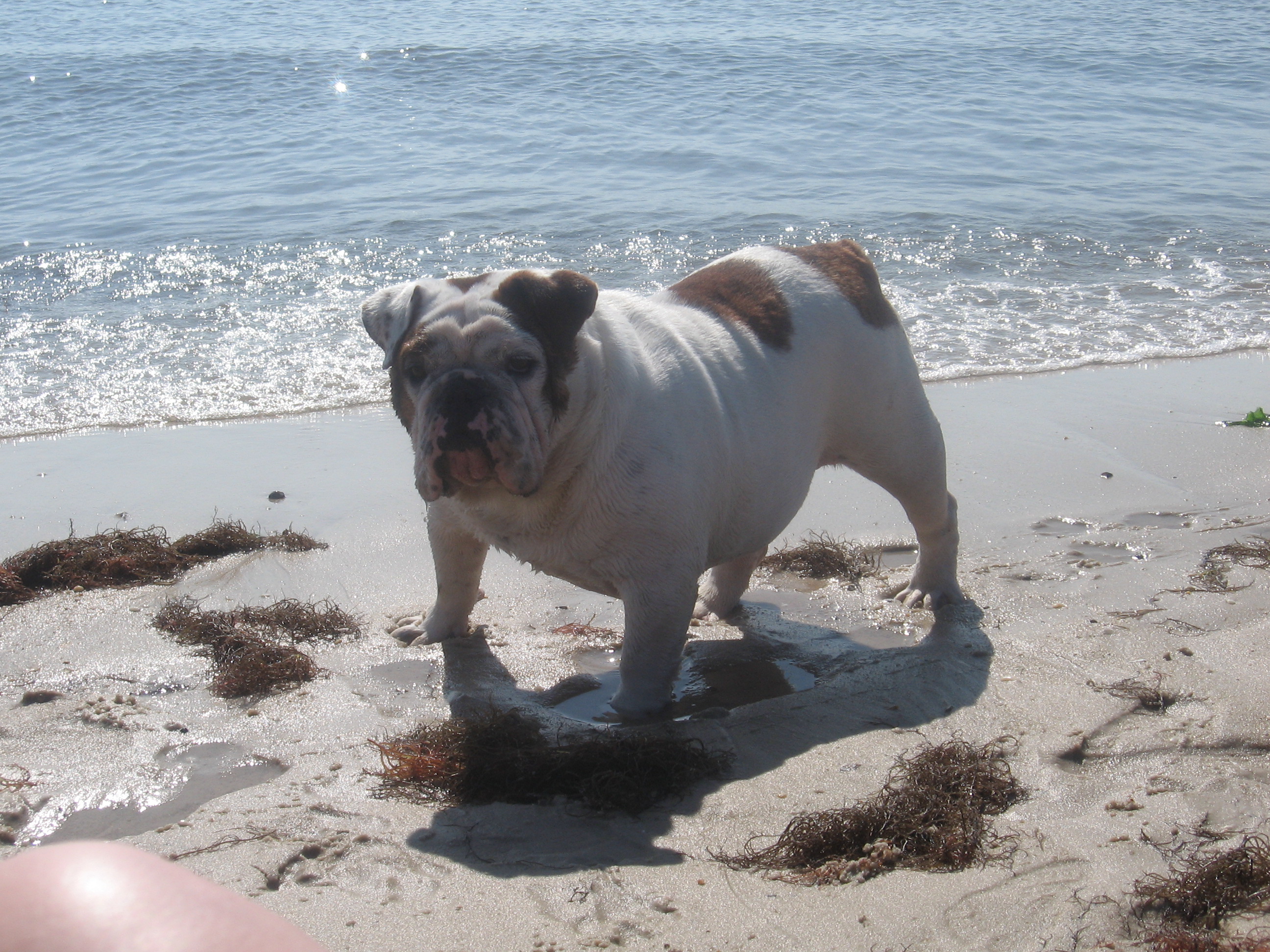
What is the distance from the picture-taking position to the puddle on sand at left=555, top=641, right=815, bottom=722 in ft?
15.3

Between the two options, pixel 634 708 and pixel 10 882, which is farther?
pixel 634 708

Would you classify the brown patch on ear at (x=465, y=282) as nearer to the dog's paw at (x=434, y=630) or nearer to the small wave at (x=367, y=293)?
the dog's paw at (x=434, y=630)

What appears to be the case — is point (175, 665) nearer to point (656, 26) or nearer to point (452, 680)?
point (452, 680)

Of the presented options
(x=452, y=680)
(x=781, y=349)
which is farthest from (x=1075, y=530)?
(x=452, y=680)

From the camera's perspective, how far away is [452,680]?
479cm

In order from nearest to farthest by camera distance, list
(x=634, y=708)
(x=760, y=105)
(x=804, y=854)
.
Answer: (x=804, y=854), (x=634, y=708), (x=760, y=105)

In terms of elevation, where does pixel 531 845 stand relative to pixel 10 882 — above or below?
below

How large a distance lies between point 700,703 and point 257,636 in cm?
199

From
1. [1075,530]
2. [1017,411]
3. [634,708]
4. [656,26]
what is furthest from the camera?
[656,26]

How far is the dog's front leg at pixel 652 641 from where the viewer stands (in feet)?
14.4

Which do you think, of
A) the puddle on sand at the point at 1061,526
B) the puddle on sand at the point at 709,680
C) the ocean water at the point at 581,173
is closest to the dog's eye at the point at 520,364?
the puddle on sand at the point at 709,680

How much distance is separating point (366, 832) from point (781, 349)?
279 cm

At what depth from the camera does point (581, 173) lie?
727 inches

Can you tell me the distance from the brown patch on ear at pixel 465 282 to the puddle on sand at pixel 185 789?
184 centimetres
